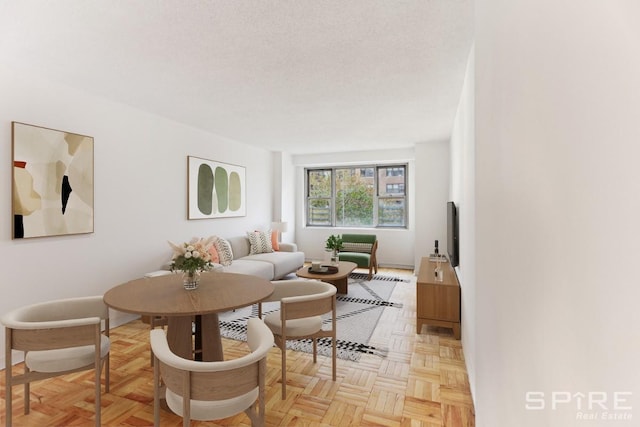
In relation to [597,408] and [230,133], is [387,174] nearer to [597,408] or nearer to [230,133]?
[230,133]

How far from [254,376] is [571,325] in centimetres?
129

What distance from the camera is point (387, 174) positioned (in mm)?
7176

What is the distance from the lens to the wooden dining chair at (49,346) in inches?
68.9

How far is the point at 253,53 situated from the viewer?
7.83 feet

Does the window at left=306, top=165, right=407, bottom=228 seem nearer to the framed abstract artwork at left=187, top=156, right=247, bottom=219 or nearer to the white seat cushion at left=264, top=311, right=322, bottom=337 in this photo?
the framed abstract artwork at left=187, top=156, right=247, bottom=219

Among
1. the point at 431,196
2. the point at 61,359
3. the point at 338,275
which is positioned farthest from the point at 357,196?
the point at 61,359

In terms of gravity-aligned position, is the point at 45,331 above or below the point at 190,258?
below

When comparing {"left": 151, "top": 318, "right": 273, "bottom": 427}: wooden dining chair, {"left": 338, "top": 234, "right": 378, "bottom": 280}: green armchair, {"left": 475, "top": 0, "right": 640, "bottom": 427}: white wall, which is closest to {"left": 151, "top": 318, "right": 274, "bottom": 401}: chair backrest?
{"left": 151, "top": 318, "right": 273, "bottom": 427}: wooden dining chair

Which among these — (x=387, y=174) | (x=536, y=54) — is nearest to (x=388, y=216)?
(x=387, y=174)

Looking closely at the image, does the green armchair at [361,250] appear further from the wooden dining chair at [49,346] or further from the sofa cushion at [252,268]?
the wooden dining chair at [49,346]

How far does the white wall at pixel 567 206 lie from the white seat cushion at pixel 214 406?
110 centimetres

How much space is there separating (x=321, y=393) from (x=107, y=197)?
3027 millimetres

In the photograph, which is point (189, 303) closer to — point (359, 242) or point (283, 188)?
point (359, 242)

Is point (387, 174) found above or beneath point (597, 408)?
above
